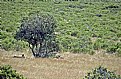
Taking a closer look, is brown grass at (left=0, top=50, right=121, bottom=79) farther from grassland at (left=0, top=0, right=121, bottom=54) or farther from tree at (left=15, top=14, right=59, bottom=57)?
grassland at (left=0, top=0, right=121, bottom=54)

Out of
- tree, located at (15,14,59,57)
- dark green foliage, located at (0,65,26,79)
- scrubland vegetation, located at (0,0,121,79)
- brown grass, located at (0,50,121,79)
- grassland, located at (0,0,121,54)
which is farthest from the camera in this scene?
grassland, located at (0,0,121,54)

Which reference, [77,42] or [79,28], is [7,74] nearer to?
[77,42]

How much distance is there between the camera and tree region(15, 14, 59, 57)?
32531 millimetres

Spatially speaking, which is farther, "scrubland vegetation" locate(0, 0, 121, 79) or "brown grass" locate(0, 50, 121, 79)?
"scrubland vegetation" locate(0, 0, 121, 79)

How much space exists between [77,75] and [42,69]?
266 centimetres

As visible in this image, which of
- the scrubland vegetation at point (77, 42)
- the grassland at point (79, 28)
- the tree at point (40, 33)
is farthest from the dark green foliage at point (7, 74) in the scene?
the grassland at point (79, 28)

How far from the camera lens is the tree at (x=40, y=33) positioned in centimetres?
3253

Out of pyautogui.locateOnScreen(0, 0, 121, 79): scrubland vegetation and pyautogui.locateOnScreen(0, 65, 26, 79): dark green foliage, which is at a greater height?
pyautogui.locateOnScreen(0, 65, 26, 79): dark green foliage

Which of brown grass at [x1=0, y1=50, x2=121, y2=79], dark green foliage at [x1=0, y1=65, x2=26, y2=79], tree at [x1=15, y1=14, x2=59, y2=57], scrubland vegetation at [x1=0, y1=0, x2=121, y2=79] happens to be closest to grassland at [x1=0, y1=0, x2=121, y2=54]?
scrubland vegetation at [x1=0, y1=0, x2=121, y2=79]

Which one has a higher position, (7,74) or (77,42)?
(7,74)

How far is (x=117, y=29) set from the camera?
65625mm

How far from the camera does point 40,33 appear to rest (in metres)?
32.9

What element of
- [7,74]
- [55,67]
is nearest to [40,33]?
[55,67]

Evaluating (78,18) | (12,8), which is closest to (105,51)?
(78,18)
